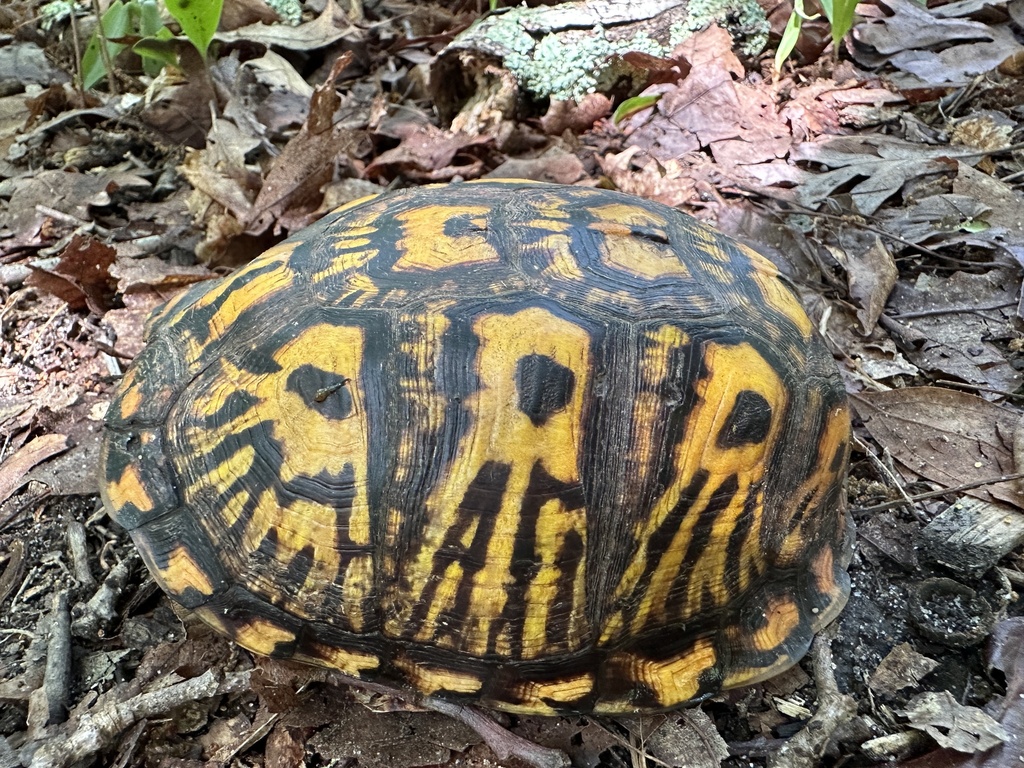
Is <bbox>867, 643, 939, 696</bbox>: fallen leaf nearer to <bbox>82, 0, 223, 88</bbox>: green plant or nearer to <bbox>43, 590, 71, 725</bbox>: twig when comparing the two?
<bbox>43, 590, 71, 725</bbox>: twig

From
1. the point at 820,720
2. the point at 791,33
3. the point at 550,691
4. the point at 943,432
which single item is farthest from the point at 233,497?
the point at 791,33

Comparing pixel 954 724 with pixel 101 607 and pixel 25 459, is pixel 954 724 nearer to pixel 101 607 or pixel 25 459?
pixel 101 607

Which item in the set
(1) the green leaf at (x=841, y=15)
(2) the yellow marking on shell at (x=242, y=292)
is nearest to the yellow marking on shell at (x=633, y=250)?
(2) the yellow marking on shell at (x=242, y=292)

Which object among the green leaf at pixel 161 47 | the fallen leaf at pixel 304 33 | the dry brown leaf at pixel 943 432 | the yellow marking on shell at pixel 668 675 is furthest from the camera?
the fallen leaf at pixel 304 33

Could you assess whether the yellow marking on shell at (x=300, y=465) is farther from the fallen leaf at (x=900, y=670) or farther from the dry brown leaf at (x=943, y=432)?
the dry brown leaf at (x=943, y=432)

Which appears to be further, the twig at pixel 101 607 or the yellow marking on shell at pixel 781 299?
the twig at pixel 101 607

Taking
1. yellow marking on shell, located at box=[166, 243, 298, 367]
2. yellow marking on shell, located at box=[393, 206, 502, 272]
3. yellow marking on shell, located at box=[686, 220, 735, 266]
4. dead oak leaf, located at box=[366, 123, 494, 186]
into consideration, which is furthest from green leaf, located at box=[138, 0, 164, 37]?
yellow marking on shell, located at box=[686, 220, 735, 266]

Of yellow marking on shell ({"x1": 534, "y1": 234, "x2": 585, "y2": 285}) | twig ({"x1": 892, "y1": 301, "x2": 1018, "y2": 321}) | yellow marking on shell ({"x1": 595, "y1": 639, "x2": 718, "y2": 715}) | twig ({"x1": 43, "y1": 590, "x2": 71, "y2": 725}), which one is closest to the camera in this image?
yellow marking on shell ({"x1": 534, "y1": 234, "x2": 585, "y2": 285})
